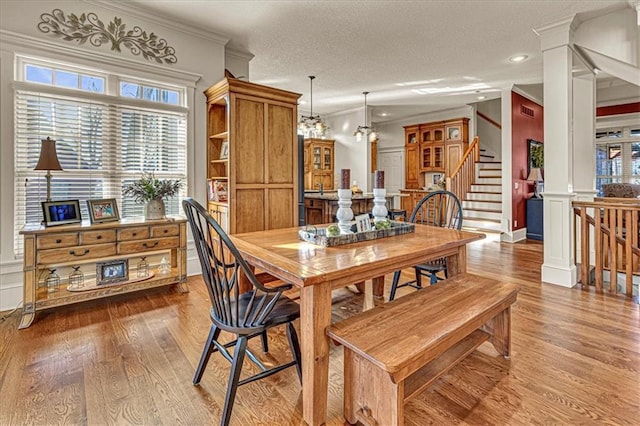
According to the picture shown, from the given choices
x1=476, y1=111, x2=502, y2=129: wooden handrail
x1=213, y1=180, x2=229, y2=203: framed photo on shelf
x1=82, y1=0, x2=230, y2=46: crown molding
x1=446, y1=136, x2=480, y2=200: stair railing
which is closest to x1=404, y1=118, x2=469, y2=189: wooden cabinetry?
x1=476, y1=111, x2=502, y2=129: wooden handrail

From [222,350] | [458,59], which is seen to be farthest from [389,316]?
[458,59]

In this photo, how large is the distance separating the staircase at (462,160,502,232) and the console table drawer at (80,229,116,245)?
630 centimetres

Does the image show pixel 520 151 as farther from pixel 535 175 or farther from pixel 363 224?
pixel 363 224

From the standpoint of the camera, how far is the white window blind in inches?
116

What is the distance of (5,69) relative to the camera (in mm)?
2812

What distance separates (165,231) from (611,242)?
4454 millimetres

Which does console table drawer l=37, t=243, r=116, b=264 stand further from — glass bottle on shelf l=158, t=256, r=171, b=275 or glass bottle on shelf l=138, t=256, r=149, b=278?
glass bottle on shelf l=158, t=256, r=171, b=275

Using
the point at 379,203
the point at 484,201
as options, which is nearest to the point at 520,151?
the point at 484,201

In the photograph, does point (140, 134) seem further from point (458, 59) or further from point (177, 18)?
point (458, 59)

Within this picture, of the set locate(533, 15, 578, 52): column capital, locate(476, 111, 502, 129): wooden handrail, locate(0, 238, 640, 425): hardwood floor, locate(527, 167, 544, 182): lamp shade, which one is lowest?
locate(0, 238, 640, 425): hardwood floor

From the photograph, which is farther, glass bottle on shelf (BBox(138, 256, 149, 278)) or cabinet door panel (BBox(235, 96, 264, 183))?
cabinet door panel (BBox(235, 96, 264, 183))

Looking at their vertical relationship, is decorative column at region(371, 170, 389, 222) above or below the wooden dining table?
above

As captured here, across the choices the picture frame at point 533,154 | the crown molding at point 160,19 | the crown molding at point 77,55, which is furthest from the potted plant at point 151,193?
the picture frame at point 533,154

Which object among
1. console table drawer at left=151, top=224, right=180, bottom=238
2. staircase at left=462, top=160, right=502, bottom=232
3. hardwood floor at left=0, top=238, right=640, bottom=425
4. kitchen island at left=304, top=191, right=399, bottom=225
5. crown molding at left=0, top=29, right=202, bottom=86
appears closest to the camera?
hardwood floor at left=0, top=238, right=640, bottom=425
